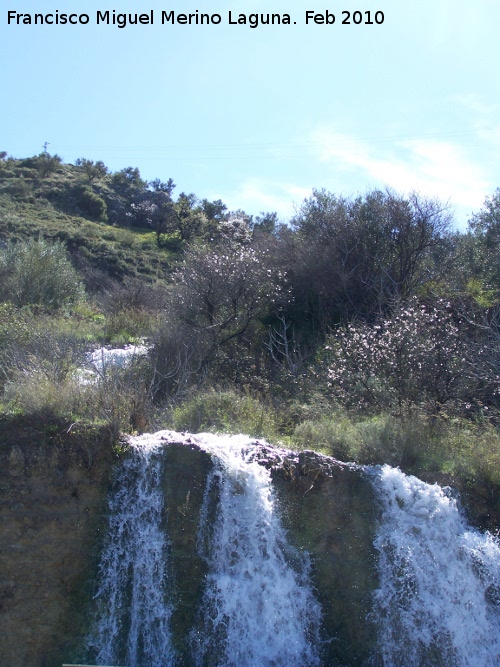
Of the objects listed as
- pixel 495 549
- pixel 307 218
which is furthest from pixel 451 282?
pixel 495 549

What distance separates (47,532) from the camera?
307 inches

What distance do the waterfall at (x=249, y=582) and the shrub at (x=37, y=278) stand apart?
13.1m

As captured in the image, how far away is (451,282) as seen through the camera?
59.4ft

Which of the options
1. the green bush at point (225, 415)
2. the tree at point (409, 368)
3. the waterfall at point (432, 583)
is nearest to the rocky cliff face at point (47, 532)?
the green bush at point (225, 415)

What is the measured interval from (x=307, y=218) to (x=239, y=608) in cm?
1401

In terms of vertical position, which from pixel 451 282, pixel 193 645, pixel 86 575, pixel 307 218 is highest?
pixel 307 218

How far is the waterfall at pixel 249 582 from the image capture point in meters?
7.46

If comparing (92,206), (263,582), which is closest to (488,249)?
(263,582)

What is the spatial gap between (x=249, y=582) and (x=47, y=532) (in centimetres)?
242

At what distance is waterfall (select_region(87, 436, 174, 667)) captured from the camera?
746cm

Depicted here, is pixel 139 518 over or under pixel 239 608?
over

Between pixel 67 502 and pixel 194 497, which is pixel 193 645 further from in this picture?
pixel 67 502

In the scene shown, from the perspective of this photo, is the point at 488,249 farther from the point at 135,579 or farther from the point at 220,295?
the point at 135,579

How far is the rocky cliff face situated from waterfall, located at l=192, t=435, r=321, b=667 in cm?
137
